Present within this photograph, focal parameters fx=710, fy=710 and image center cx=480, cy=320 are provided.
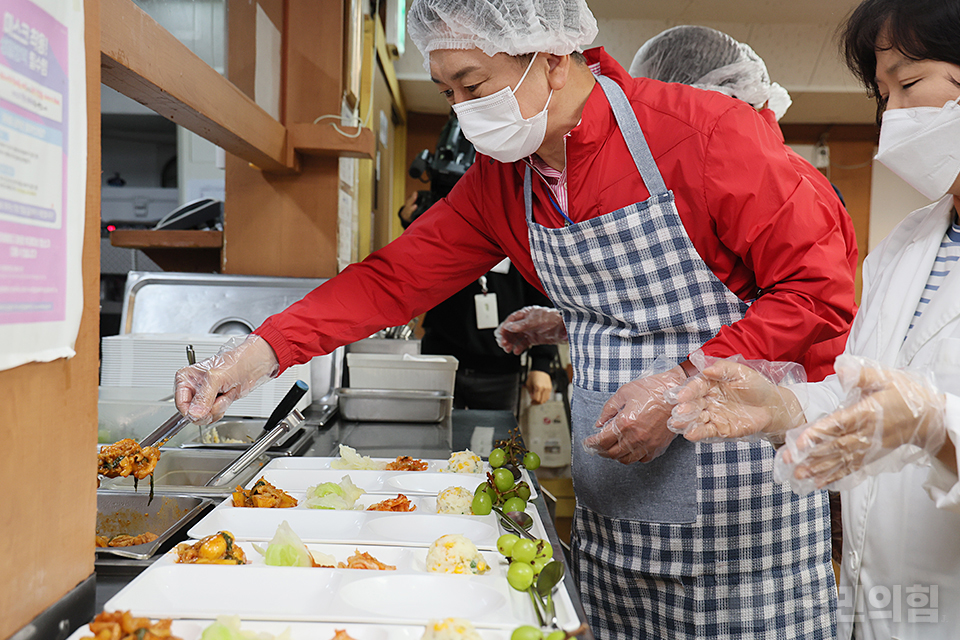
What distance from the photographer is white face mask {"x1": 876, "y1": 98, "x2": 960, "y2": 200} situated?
3.62 feet

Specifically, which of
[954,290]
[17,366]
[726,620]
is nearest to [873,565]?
[726,620]

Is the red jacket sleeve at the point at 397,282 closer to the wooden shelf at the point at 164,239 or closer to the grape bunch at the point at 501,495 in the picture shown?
the grape bunch at the point at 501,495

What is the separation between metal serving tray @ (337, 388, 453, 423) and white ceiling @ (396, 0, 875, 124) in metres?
2.69

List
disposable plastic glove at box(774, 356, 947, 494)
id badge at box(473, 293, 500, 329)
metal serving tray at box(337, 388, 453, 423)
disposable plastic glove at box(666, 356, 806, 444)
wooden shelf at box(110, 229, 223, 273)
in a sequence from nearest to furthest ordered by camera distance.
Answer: disposable plastic glove at box(774, 356, 947, 494)
disposable plastic glove at box(666, 356, 806, 444)
metal serving tray at box(337, 388, 453, 423)
wooden shelf at box(110, 229, 223, 273)
id badge at box(473, 293, 500, 329)

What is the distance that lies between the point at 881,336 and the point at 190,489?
51.6 inches

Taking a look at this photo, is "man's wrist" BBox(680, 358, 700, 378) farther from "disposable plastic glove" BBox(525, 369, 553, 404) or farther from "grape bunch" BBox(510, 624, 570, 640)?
Result: "disposable plastic glove" BBox(525, 369, 553, 404)

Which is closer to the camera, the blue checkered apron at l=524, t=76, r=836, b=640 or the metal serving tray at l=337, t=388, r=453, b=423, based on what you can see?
the blue checkered apron at l=524, t=76, r=836, b=640

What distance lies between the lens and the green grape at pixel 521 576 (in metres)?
0.87

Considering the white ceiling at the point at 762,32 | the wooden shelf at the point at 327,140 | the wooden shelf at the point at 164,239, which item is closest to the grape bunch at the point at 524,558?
the wooden shelf at the point at 327,140

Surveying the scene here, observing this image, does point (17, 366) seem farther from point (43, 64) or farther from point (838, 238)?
point (838, 238)

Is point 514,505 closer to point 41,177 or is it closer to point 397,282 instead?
point 397,282

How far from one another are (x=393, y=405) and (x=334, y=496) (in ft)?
3.30

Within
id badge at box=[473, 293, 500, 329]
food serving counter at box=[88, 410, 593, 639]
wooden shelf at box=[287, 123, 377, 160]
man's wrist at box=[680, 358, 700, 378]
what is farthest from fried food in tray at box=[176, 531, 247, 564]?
id badge at box=[473, 293, 500, 329]

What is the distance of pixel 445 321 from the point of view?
3.29 meters
